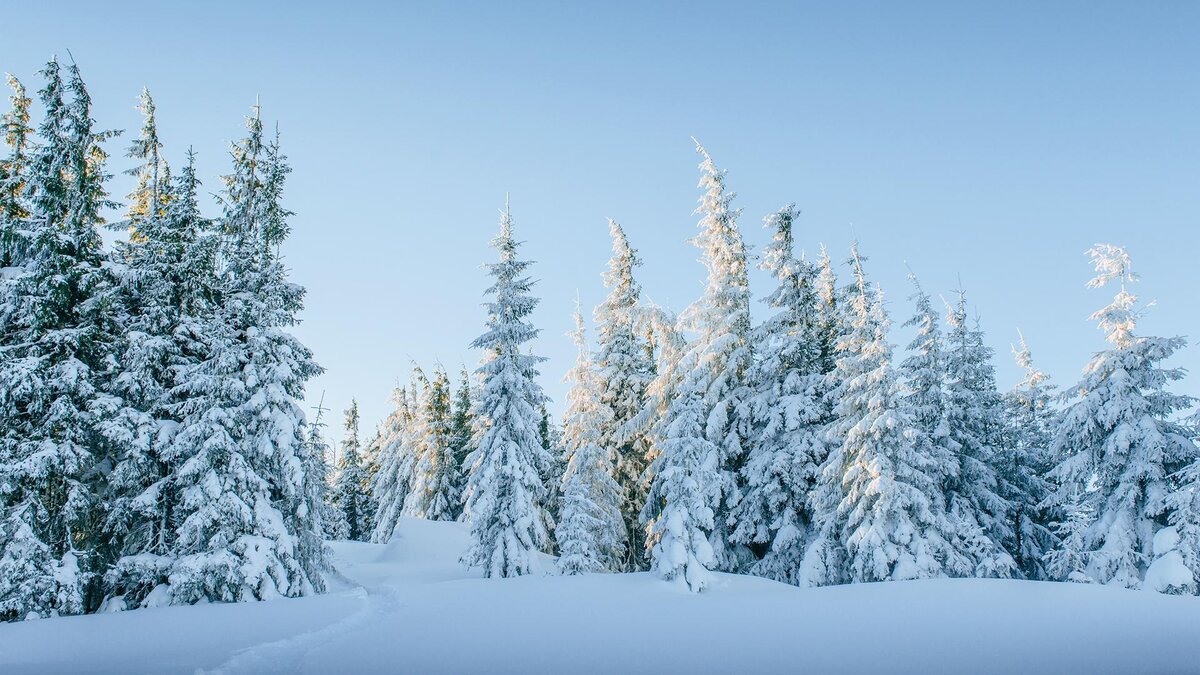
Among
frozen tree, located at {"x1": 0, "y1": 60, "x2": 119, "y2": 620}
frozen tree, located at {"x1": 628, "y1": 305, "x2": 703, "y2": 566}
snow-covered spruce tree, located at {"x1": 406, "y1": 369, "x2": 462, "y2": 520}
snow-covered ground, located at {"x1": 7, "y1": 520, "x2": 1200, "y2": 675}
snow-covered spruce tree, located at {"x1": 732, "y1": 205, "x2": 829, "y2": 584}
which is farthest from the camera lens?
snow-covered spruce tree, located at {"x1": 406, "y1": 369, "x2": 462, "y2": 520}

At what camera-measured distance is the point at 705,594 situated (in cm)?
1828

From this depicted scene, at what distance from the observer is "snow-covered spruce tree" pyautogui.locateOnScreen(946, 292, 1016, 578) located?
21.6m

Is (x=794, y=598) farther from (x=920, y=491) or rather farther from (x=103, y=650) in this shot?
(x=103, y=650)

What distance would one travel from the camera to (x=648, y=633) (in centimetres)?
1216

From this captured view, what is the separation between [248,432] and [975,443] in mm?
24853

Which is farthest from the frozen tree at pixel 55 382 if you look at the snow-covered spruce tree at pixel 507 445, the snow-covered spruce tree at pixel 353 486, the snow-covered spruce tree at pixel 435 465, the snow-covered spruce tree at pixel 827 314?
the snow-covered spruce tree at pixel 353 486

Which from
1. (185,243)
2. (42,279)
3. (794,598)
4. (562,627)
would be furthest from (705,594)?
(42,279)

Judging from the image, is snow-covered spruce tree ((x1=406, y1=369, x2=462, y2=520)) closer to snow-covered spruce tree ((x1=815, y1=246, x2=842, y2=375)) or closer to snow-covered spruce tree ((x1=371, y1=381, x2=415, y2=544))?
snow-covered spruce tree ((x1=371, y1=381, x2=415, y2=544))

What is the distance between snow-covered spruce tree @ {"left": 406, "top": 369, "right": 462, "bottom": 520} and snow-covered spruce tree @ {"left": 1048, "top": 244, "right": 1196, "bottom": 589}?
34.4 metres

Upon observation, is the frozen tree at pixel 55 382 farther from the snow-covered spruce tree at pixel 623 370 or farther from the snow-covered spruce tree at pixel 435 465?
the snow-covered spruce tree at pixel 435 465

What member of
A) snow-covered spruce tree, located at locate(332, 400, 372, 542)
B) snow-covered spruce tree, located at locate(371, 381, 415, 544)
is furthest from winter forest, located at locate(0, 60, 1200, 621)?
snow-covered spruce tree, located at locate(332, 400, 372, 542)

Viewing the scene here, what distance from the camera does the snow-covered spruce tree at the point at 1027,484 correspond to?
78.4 feet

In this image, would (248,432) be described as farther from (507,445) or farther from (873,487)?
(873,487)

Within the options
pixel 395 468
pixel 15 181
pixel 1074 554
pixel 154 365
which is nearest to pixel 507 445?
pixel 154 365
